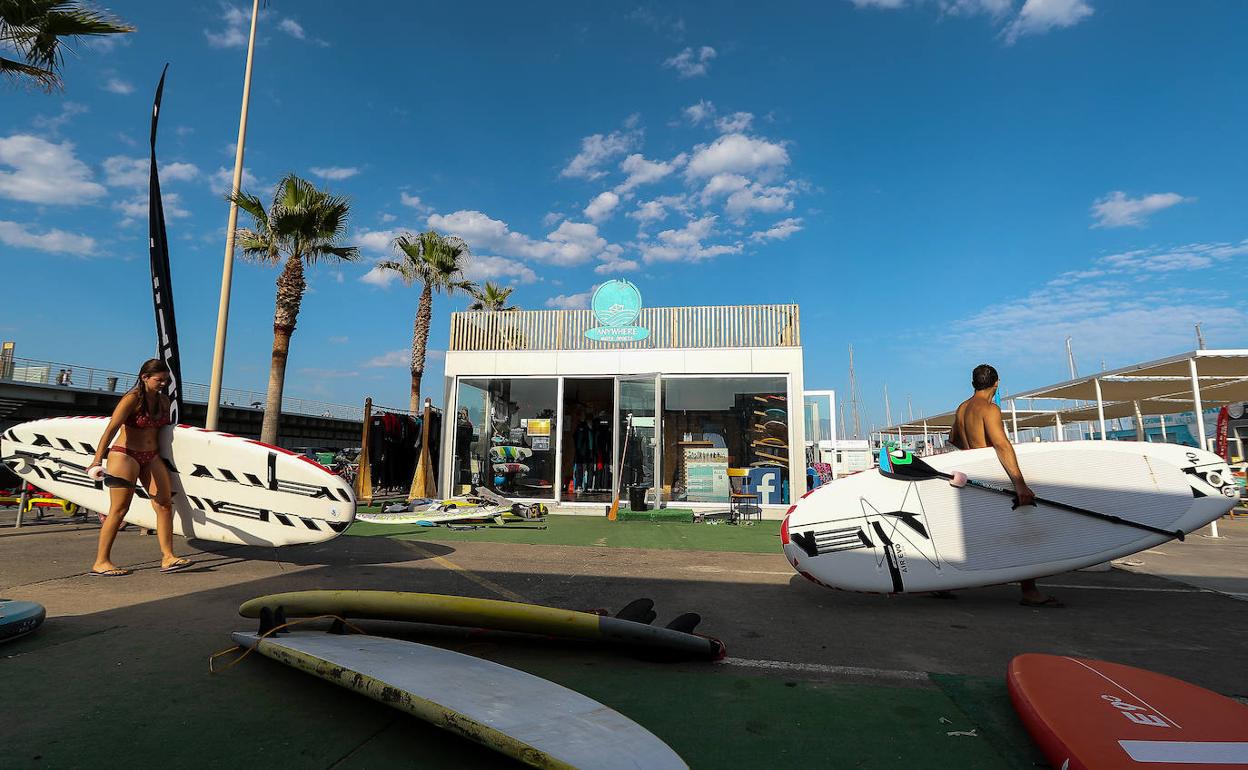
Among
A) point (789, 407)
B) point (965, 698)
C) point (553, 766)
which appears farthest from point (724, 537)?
point (553, 766)

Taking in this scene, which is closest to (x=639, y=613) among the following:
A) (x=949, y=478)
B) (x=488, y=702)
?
(x=488, y=702)

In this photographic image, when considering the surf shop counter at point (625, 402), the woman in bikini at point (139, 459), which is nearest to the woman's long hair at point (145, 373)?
the woman in bikini at point (139, 459)

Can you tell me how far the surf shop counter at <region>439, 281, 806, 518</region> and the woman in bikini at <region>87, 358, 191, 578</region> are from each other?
7435mm

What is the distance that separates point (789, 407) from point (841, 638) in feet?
28.3

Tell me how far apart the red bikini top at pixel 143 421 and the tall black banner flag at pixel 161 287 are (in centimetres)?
185

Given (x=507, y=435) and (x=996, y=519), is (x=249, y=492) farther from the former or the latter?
(x=507, y=435)

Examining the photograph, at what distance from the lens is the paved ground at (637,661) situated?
1.83 meters

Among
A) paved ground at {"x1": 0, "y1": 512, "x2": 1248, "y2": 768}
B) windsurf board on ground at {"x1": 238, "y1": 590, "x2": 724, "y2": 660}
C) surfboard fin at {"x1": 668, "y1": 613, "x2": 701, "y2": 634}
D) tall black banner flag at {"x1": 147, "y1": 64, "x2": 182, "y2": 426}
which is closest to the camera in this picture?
paved ground at {"x1": 0, "y1": 512, "x2": 1248, "y2": 768}

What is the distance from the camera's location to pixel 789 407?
11523mm

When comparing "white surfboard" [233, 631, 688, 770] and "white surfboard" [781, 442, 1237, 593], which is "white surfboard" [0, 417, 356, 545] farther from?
"white surfboard" [781, 442, 1237, 593]

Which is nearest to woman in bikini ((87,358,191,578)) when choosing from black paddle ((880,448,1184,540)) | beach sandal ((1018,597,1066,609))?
black paddle ((880,448,1184,540))

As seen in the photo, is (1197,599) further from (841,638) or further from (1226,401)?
(1226,401)

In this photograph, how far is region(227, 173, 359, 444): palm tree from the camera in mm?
12891

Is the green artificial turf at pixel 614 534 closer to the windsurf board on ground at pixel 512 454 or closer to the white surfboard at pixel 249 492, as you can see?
the white surfboard at pixel 249 492
